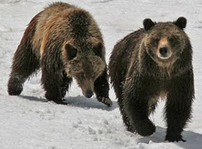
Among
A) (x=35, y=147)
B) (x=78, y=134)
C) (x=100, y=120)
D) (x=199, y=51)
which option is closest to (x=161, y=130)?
(x=100, y=120)

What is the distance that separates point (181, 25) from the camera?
6117 mm

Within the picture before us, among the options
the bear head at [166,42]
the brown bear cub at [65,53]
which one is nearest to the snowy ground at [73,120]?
the brown bear cub at [65,53]

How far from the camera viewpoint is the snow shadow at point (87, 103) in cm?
895

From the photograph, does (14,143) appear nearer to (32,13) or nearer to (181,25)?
(181,25)

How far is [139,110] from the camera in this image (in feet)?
20.7

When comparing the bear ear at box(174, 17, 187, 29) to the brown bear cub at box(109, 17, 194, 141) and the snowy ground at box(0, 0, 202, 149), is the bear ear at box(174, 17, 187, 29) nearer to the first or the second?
the brown bear cub at box(109, 17, 194, 141)

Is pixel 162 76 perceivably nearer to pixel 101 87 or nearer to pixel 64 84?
pixel 101 87

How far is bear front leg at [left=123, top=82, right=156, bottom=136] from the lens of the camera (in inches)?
246

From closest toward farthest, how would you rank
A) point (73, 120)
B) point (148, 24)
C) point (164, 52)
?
point (164, 52), point (148, 24), point (73, 120)

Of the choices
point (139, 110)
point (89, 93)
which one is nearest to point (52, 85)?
point (89, 93)

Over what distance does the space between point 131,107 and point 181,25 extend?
111cm

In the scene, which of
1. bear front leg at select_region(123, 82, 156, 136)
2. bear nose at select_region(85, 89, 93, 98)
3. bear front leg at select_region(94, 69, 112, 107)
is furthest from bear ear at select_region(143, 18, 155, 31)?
bear front leg at select_region(94, 69, 112, 107)

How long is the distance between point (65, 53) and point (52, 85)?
0.67 m

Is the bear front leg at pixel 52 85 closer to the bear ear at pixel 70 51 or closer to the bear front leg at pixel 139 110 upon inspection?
the bear ear at pixel 70 51
